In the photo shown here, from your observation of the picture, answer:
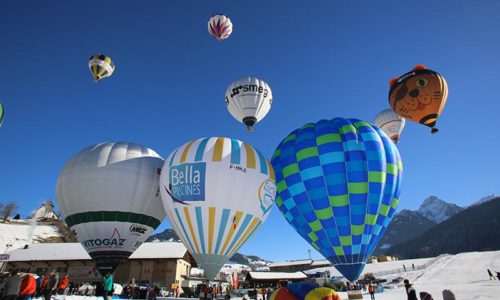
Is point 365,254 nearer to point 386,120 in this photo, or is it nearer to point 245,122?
point 245,122

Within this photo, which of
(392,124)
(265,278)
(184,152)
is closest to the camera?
(184,152)

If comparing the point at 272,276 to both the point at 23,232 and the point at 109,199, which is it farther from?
the point at 23,232

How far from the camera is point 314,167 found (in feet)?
59.6

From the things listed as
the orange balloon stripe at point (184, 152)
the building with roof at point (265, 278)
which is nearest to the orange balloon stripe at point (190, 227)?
the orange balloon stripe at point (184, 152)

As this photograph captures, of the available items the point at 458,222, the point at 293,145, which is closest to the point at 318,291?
the point at 293,145

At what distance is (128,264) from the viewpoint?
32.0 meters

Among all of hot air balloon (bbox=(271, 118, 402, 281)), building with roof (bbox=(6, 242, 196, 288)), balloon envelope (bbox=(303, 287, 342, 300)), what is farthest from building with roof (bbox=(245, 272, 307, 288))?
balloon envelope (bbox=(303, 287, 342, 300))

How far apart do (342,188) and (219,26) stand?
685 inches

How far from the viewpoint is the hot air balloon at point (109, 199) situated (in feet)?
53.8

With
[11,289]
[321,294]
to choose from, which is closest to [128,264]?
[11,289]

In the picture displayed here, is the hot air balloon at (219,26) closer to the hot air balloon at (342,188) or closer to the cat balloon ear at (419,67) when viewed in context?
the hot air balloon at (342,188)

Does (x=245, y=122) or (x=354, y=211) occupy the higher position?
(x=245, y=122)

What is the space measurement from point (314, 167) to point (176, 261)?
19800 millimetres

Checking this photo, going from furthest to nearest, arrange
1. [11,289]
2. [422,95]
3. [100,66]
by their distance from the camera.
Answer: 1. [100,66]
2. [422,95]
3. [11,289]
